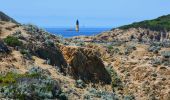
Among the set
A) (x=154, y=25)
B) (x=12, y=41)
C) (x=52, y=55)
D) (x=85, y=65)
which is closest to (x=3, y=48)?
(x=12, y=41)

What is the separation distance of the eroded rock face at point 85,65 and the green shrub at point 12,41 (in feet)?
14.5

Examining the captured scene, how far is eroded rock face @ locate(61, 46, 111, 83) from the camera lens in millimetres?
38906

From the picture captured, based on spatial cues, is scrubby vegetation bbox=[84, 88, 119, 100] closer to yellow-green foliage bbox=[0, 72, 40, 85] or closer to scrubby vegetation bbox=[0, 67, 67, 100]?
scrubby vegetation bbox=[0, 67, 67, 100]

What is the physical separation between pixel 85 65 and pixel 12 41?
22.8 ft

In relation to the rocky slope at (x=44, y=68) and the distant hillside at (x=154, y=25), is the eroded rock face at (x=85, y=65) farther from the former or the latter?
the distant hillside at (x=154, y=25)

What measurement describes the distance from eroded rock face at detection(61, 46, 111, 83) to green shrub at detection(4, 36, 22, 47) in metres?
4.41

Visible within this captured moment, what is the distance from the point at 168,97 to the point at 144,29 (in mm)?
87846

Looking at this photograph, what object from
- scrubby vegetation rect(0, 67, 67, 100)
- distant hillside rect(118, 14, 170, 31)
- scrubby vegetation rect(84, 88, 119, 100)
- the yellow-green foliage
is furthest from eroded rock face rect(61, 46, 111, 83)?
distant hillside rect(118, 14, 170, 31)

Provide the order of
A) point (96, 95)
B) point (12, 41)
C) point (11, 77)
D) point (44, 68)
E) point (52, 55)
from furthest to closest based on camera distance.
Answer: point (52, 55), point (12, 41), point (44, 68), point (96, 95), point (11, 77)

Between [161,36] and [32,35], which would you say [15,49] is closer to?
[32,35]

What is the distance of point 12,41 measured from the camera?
35719mm

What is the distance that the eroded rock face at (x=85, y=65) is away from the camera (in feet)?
128

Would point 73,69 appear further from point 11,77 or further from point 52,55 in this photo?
point 11,77

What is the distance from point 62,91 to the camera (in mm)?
28016
